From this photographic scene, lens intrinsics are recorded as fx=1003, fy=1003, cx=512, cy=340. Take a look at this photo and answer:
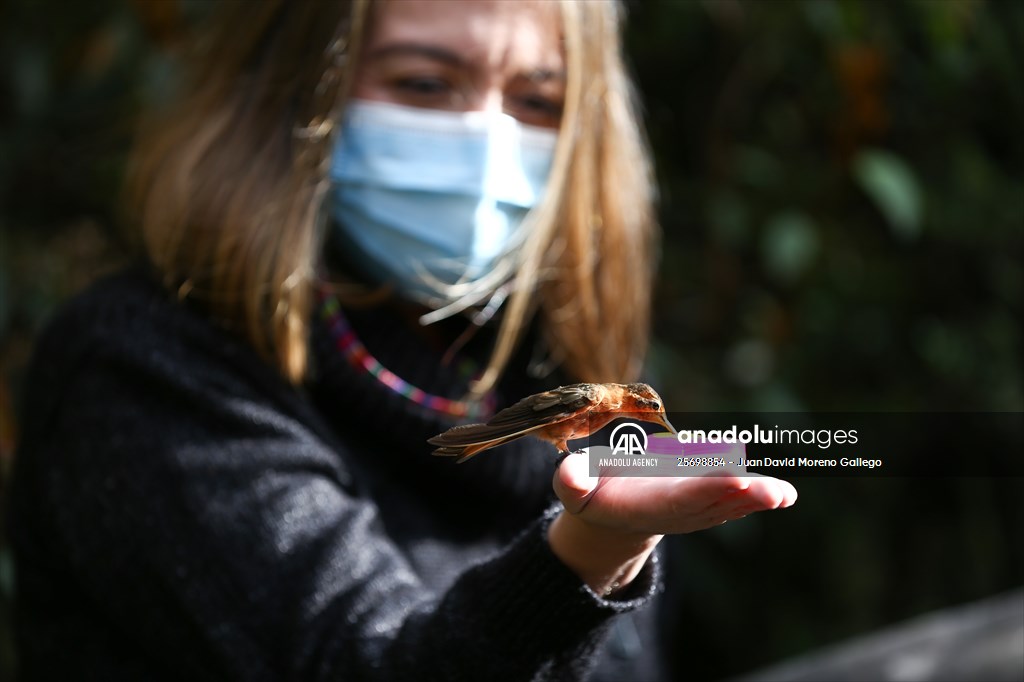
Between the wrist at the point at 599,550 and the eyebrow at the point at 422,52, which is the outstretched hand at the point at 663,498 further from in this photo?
the eyebrow at the point at 422,52

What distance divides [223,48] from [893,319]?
1.36 meters

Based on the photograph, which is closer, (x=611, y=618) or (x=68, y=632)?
(x=611, y=618)

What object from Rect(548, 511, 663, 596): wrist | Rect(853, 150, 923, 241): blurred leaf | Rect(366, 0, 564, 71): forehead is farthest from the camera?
Rect(853, 150, 923, 241): blurred leaf

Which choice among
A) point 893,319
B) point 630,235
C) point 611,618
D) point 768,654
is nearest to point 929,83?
point 893,319

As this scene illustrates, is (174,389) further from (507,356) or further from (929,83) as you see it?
(929,83)

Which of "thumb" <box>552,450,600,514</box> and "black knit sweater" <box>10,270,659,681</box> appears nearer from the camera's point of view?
"thumb" <box>552,450,600,514</box>

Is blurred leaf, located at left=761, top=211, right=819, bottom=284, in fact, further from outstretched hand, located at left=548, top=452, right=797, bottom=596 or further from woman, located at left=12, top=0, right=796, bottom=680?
outstretched hand, located at left=548, top=452, right=797, bottom=596

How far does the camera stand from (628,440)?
63cm

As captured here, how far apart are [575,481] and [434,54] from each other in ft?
1.88

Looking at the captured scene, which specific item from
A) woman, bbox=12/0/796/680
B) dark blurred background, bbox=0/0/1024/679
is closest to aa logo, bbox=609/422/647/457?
woman, bbox=12/0/796/680

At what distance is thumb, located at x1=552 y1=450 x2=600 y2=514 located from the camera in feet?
1.86

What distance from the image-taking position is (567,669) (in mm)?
725

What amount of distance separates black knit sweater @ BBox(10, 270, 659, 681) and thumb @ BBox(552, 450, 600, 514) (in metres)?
0.12

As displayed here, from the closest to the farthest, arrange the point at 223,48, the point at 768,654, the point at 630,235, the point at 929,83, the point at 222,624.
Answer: the point at 222,624
the point at 223,48
the point at 630,235
the point at 929,83
the point at 768,654
